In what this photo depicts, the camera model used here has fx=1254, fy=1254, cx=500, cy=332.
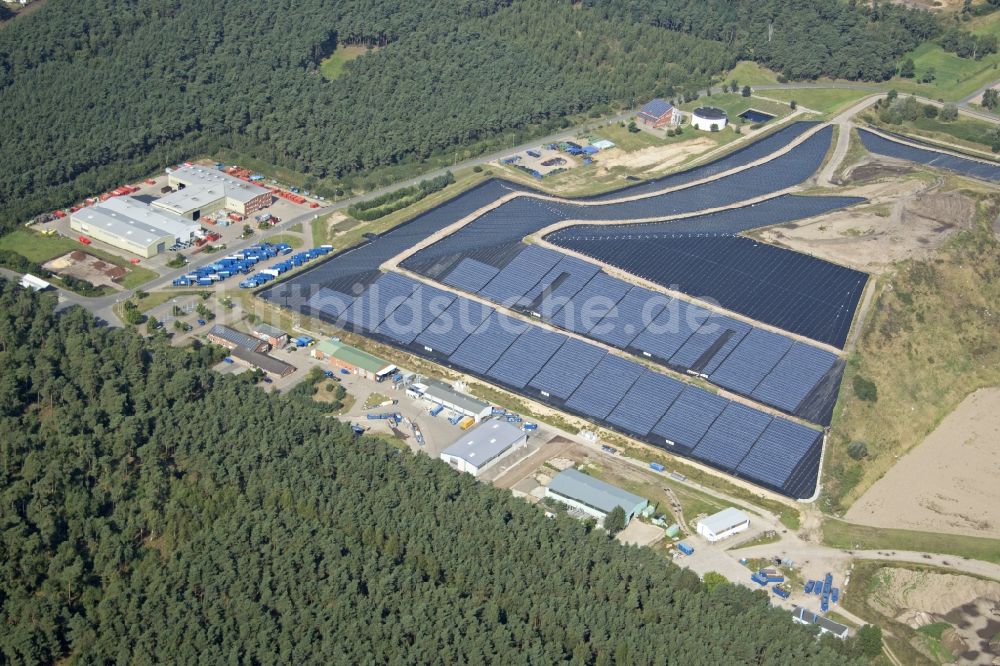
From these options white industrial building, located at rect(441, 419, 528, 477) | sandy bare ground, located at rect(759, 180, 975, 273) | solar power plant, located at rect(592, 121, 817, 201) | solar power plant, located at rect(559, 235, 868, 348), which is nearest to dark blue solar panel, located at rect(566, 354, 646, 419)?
white industrial building, located at rect(441, 419, 528, 477)

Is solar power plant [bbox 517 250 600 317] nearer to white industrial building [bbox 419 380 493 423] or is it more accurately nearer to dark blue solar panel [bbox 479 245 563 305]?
dark blue solar panel [bbox 479 245 563 305]

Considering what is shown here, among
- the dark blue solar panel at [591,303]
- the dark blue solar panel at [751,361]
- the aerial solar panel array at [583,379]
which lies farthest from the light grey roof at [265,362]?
the dark blue solar panel at [751,361]

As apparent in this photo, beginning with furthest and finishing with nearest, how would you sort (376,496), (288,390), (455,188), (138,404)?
(455,188) < (288,390) < (138,404) < (376,496)

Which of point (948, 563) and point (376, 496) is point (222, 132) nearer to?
point (376, 496)

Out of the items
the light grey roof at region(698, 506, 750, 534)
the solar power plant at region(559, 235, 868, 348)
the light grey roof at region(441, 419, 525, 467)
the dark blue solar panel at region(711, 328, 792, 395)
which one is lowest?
the light grey roof at region(698, 506, 750, 534)

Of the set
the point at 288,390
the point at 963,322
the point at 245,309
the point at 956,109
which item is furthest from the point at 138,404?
the point at 956,109
